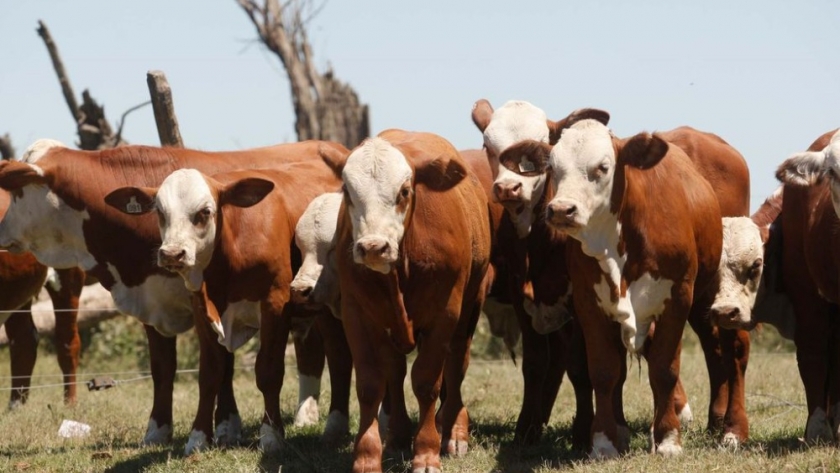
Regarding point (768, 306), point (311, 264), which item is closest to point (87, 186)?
point (311, 264)

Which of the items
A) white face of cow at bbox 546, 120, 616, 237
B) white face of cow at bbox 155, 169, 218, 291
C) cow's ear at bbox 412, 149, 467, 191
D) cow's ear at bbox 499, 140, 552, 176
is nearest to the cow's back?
cow's ear at bbox 499, 140, 552, 176

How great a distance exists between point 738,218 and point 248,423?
4.18 meters

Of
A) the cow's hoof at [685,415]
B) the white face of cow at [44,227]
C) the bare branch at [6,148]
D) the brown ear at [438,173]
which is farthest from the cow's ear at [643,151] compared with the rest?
the bare branch at [6,148]

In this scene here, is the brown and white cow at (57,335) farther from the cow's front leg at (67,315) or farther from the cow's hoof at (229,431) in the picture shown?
the cow's hoof at (229,431)

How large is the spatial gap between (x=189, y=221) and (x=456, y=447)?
2.29 m

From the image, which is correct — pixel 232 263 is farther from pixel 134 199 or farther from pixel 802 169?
pixel 802 169

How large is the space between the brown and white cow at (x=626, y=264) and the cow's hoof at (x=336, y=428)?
2.11 m

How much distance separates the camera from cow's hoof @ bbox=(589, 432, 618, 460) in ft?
24.7

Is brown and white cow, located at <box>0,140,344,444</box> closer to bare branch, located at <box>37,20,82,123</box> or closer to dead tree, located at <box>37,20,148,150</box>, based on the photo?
dead tree, located at <box>37,20,148,150</box>

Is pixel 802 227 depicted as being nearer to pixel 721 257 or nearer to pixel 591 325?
pixel 721 257

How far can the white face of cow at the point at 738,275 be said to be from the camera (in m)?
8.38

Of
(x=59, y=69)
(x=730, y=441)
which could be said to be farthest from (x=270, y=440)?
(x=59, y=69)

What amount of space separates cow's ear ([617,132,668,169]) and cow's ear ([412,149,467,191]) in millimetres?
975

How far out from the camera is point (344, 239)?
302 inches
